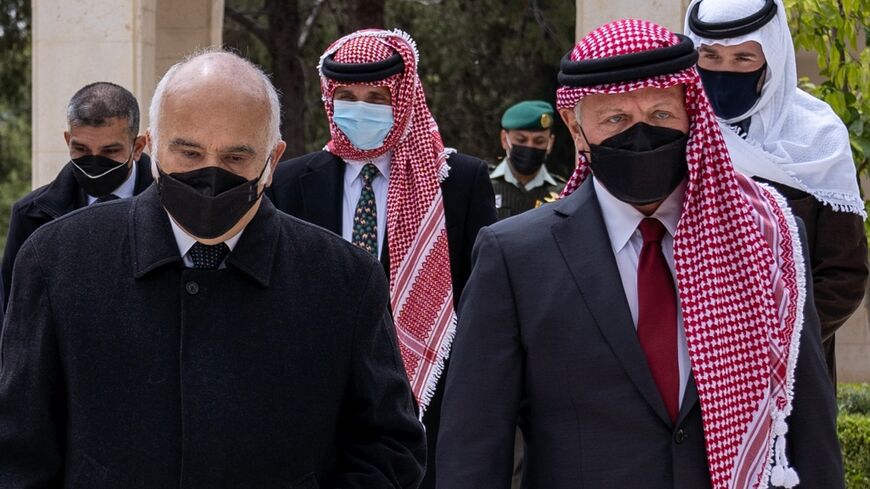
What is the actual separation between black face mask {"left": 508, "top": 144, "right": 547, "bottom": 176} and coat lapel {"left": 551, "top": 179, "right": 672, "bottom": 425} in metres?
5.51

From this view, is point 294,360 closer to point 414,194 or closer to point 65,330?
point 65,330

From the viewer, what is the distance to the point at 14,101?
22.0 metres

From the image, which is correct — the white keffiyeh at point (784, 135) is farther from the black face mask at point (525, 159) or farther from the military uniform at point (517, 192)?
the black face mask at point (525, 159)

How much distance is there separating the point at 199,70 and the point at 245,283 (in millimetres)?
451

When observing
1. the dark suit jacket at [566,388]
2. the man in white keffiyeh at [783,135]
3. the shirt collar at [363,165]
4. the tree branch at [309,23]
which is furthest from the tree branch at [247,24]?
the dark suit jacket at [566,388]

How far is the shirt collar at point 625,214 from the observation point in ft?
11.3

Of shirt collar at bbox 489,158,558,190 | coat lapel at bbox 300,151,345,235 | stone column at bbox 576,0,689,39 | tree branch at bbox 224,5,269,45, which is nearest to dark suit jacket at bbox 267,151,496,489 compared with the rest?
coat lapel at bbox 300,151,345,235

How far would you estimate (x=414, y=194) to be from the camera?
5891 mm

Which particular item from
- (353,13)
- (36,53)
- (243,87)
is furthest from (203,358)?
(353,13)

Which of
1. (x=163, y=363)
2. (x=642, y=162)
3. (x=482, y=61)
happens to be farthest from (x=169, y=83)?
(x=482, y=61)

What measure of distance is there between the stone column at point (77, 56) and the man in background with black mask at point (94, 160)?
15.5 ft

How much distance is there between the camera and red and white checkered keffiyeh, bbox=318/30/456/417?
5.83m

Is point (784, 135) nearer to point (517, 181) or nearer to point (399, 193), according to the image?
point (399, 193)

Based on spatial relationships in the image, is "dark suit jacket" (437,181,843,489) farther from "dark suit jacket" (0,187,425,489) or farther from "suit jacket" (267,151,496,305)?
"suit jacket" (267,151,496,305)
